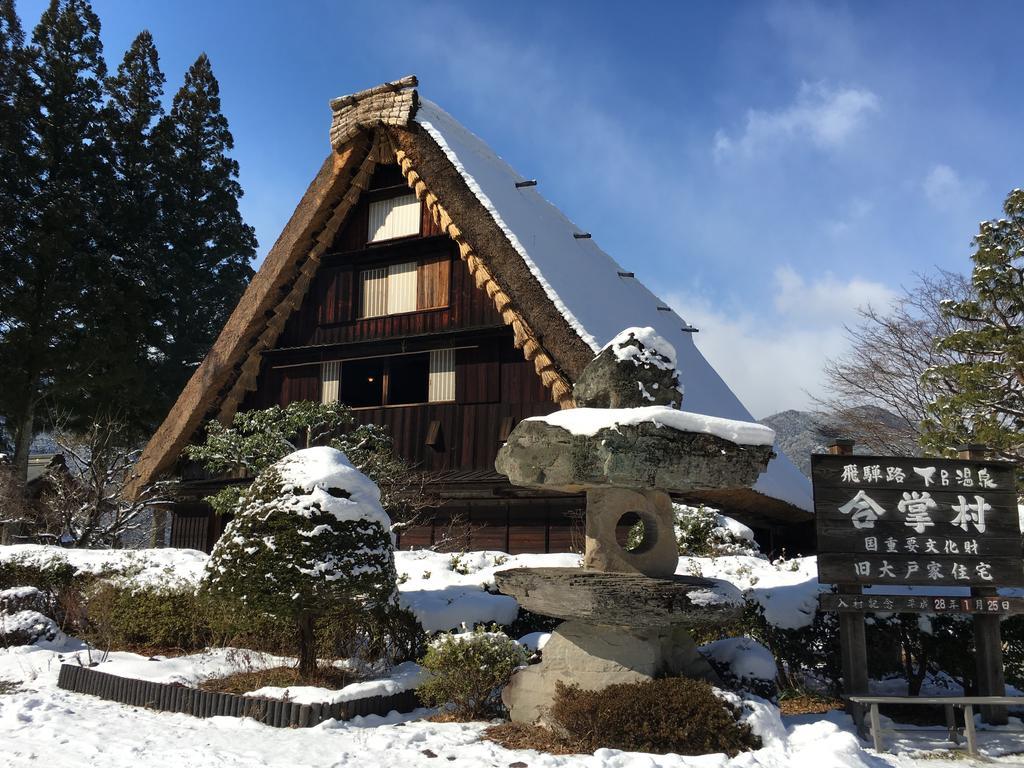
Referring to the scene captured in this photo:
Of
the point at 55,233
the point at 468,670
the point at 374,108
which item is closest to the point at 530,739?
Result: the point at 468,670

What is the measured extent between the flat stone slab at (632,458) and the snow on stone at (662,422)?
0.03 m

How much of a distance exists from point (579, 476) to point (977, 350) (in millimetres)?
12555

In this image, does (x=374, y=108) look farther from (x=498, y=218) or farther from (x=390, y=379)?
(x=390, y=379)

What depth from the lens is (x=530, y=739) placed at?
21.0 ft

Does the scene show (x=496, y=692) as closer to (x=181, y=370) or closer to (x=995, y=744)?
(x=995, y=744)

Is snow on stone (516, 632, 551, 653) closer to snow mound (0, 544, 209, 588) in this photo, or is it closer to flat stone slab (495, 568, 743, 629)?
flat stone slab (495, 568, 743, 629)

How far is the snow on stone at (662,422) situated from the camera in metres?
6.51

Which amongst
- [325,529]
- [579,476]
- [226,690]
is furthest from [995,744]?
[226,690]

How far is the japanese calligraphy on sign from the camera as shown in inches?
304

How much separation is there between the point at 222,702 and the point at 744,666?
187 inches

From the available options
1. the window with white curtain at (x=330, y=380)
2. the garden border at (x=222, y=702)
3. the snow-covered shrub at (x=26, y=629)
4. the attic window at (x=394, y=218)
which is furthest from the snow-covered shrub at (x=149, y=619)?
the attic window at (x=394, y=218)

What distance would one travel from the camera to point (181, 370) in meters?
24.7

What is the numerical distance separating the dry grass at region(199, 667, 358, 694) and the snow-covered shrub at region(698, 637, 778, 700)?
3.67 meters

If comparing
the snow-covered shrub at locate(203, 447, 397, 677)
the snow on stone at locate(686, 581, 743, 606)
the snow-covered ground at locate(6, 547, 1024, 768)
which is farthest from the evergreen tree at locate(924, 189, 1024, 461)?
the snow-covered shrub at locate(203, 447, 397, 677)
